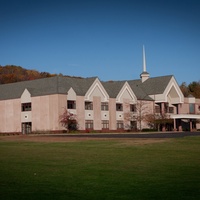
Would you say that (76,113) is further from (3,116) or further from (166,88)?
(166,88)

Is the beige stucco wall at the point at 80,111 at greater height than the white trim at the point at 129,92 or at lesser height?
lesser

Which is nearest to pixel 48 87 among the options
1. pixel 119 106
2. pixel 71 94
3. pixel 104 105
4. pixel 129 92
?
pixel 71 94

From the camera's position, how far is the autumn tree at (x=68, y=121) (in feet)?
200

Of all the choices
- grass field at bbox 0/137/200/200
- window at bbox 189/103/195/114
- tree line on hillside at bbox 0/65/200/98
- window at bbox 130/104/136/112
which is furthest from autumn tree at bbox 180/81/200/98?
grass field at bbox 0/137/200/200

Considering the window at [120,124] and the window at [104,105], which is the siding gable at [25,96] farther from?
the window at [120,124]

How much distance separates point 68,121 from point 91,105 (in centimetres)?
796

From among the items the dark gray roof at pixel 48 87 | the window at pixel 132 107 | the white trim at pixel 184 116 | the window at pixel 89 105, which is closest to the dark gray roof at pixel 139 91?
the window at pixel 132 107

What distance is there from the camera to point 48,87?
64.9 meters

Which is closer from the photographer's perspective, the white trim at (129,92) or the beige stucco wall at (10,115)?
the beige stucco wall at (10,115)

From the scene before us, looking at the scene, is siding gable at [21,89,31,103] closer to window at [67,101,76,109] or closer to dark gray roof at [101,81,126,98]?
window at [67,101,76,109]

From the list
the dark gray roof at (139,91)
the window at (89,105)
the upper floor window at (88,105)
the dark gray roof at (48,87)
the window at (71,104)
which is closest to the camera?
the dark gray roof at (48,87)

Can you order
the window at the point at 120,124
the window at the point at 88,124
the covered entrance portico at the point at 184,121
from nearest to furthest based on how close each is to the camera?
the window at the point at 88,124
the window at the point at 120,124
the covered entrance portico at the point at 184,121

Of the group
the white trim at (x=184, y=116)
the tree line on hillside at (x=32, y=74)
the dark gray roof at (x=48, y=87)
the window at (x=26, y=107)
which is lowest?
the white trim at (x=184, y=116)

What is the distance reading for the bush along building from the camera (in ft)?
206
